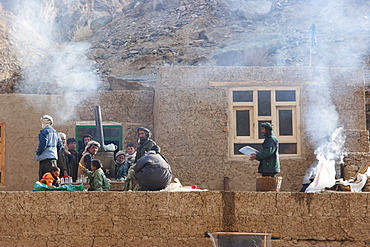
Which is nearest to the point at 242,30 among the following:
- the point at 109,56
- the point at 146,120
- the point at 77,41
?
the point at 109,56

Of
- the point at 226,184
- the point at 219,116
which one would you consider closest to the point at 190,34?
the point at 219,116

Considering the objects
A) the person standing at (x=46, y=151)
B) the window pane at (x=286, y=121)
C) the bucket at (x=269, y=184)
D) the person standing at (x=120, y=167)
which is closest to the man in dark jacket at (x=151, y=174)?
the bucket at (x=269, y=184)

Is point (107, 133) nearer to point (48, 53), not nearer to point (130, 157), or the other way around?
point (130, 157)

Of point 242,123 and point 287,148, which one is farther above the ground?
point 242,123

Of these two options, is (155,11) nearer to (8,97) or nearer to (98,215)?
(8,97)

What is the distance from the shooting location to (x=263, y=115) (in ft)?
33.4

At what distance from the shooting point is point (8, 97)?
11406mm

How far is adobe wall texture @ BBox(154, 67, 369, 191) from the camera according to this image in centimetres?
1009

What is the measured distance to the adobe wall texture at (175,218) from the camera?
6.54 meters

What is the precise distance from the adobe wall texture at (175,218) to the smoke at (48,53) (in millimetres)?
13296

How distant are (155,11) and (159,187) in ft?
103

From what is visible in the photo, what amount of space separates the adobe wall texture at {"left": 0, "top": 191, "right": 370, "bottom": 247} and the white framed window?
3.60 m

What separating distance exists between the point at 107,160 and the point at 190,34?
23291mm

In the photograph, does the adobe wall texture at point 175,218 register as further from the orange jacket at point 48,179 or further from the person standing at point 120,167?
the person standing at point 120,167
